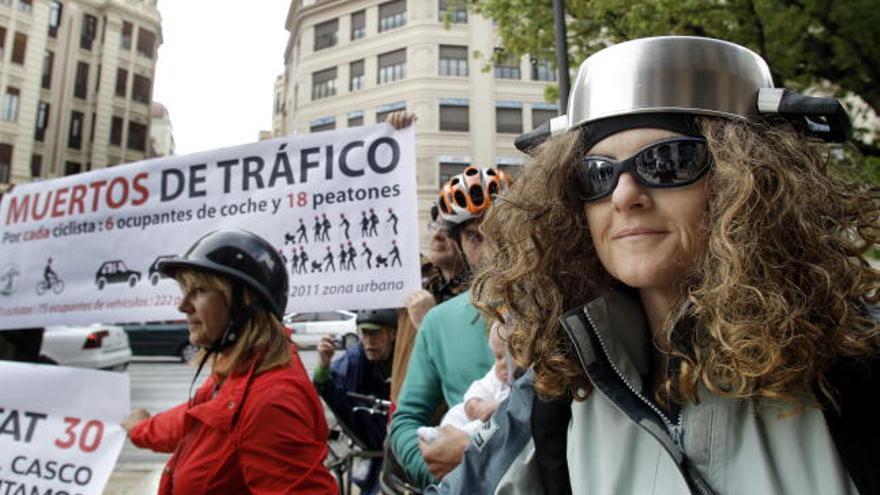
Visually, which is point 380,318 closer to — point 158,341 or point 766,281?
point 766,281

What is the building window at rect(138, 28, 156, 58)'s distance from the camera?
43750mm

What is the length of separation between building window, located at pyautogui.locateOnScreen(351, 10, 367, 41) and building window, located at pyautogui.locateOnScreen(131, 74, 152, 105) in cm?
1700

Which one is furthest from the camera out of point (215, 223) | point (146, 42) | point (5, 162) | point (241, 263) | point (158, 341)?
point (146, 42)

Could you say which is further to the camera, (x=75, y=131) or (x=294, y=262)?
(x=75, y=131)

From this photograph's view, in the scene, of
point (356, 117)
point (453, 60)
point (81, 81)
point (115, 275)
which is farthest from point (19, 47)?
point (115, 275)

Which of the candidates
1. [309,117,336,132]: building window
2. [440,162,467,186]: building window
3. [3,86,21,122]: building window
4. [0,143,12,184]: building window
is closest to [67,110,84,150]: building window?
[3,86,21,122]: building window

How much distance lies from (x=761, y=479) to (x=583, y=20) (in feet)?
29.6

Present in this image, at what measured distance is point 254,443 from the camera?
2045 millimetres

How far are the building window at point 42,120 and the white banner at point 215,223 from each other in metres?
39.2

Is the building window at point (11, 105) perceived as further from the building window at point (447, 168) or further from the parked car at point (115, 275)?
the parked car at point (115, 275)

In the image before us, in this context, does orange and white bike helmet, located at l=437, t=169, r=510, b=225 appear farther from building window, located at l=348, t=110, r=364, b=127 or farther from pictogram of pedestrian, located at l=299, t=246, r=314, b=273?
building window, located at l=348, t=110, r=364, b=127

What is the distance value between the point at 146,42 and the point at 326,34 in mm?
15212

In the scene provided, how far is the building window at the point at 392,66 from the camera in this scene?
1369 inches

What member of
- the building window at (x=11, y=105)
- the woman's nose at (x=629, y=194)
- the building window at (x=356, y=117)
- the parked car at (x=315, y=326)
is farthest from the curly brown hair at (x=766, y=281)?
the building window at (x=11, y=105)
